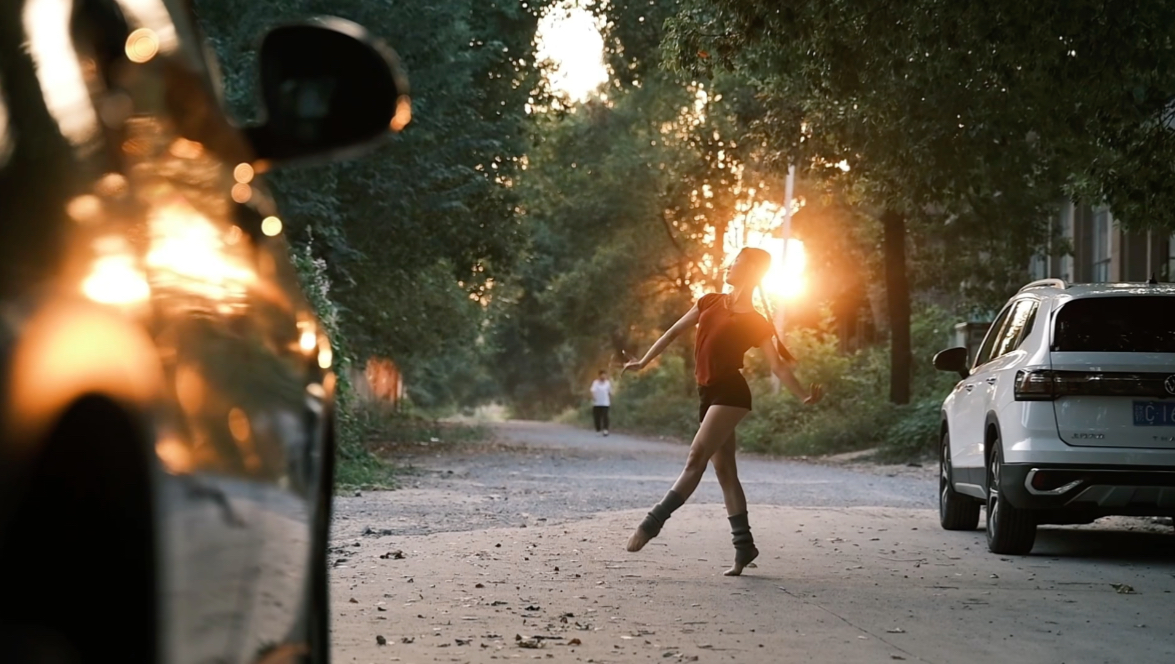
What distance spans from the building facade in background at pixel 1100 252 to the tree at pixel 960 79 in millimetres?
8358

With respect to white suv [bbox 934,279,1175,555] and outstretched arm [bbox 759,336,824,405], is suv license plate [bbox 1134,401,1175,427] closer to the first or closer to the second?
white suv [bbox 934,279,1175,555]

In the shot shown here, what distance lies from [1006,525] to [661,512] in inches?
109

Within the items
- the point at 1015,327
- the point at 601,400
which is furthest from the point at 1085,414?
the point at 601,400

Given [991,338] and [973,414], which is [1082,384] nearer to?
[973,414]

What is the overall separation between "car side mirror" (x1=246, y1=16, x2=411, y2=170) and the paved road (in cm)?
423

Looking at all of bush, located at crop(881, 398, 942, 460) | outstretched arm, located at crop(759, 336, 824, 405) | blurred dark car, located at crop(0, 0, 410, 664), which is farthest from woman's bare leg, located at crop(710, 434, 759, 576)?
bush, located at crop(881, 398, 942, 460)

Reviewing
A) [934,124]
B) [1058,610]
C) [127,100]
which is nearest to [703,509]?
[934,124]

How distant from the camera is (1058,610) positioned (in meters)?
9.17

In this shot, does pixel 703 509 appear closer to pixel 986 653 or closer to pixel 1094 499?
pixel 1094 499

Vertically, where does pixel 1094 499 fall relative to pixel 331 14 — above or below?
below

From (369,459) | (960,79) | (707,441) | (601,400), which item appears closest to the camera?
(707,441)

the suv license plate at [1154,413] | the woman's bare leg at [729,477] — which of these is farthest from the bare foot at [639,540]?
the suv license plate at [1154,413]

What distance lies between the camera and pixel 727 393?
10891mm

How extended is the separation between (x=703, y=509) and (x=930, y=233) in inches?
747
